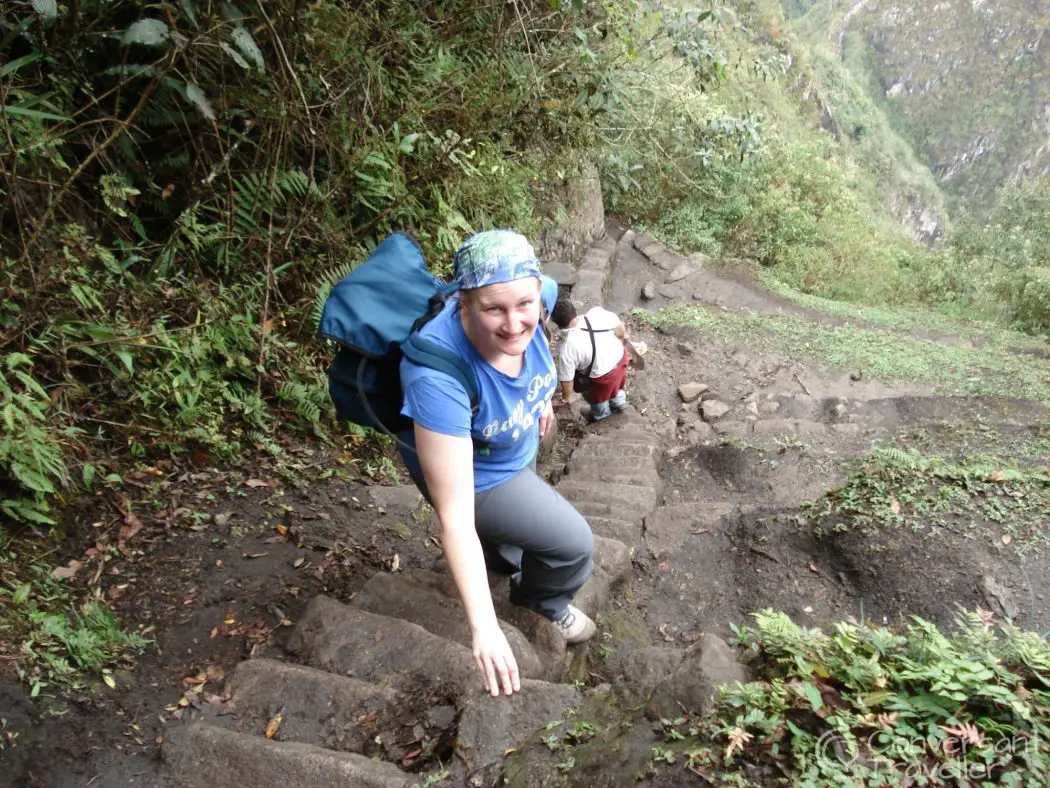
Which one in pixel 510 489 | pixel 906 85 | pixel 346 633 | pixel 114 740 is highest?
pixel 906 85

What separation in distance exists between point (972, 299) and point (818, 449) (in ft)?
33.5

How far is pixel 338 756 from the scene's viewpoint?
200 centimetres

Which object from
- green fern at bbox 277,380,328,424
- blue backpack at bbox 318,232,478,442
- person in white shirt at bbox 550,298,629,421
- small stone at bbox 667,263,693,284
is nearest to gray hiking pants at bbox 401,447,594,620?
blue backpack at bbox 318,232,478,442

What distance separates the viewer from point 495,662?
6.11 feet

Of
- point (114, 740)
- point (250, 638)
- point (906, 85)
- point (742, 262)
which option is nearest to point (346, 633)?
point (250, 638)

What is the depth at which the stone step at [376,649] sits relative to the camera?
7.89ft

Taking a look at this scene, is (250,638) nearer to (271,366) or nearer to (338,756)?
(338,756)

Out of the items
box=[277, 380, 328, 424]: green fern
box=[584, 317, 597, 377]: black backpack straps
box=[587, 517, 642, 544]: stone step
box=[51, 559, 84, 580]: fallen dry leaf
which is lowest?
box=[51, 559, 84, 580]: fallen dry leaf

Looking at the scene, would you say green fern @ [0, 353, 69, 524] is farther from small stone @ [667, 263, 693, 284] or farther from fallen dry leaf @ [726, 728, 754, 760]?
small stone @ [667, 263, 693, 284]

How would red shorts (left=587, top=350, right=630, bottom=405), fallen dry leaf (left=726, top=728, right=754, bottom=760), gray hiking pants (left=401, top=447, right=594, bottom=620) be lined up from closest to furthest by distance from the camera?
fallen dry leaf (left=726, top=728, right=754, bottom=760)
gray hiking pants (left=401, top=447, right=594, bottom=620)
red shorts (left=587, top=350, right=630, bottom=405)

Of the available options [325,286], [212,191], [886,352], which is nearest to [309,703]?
[325,286]

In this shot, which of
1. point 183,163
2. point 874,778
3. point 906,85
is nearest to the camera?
point 874,778

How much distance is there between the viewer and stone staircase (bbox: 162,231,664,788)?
204cm

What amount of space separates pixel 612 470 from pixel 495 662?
12.1ft
